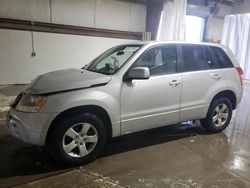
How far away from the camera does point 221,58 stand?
370 cm

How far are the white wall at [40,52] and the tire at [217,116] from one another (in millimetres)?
4423

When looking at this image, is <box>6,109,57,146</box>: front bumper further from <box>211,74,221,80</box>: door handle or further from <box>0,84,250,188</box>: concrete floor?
<box>211,74,221,80</box>: door handle

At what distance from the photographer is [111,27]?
7.22m

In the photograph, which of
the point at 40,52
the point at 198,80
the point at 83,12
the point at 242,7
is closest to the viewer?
the point at 198,80

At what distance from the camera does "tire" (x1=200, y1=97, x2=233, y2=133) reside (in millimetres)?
3645

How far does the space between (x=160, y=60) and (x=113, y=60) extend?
65 cm

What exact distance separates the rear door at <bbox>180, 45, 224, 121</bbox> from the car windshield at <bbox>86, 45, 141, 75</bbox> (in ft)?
2.67

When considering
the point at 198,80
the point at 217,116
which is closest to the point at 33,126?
the point at 198,80

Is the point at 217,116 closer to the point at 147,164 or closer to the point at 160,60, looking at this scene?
the point at 160,60

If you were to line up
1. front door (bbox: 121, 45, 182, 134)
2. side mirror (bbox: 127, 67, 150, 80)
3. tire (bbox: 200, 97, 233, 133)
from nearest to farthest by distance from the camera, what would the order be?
1. side mirror (bbox: 127, 67, 150, 80)
2. front door (bbox: 121, 45, 182, 134)
3. tire (bbox: 200, 97, 233, 133)

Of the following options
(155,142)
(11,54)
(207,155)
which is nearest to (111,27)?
(11,54)

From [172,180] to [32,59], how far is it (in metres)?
5.27

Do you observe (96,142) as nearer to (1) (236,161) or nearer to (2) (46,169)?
(2) (46,169)

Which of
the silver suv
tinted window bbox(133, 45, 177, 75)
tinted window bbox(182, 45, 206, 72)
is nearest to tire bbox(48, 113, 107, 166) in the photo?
the silver suv
